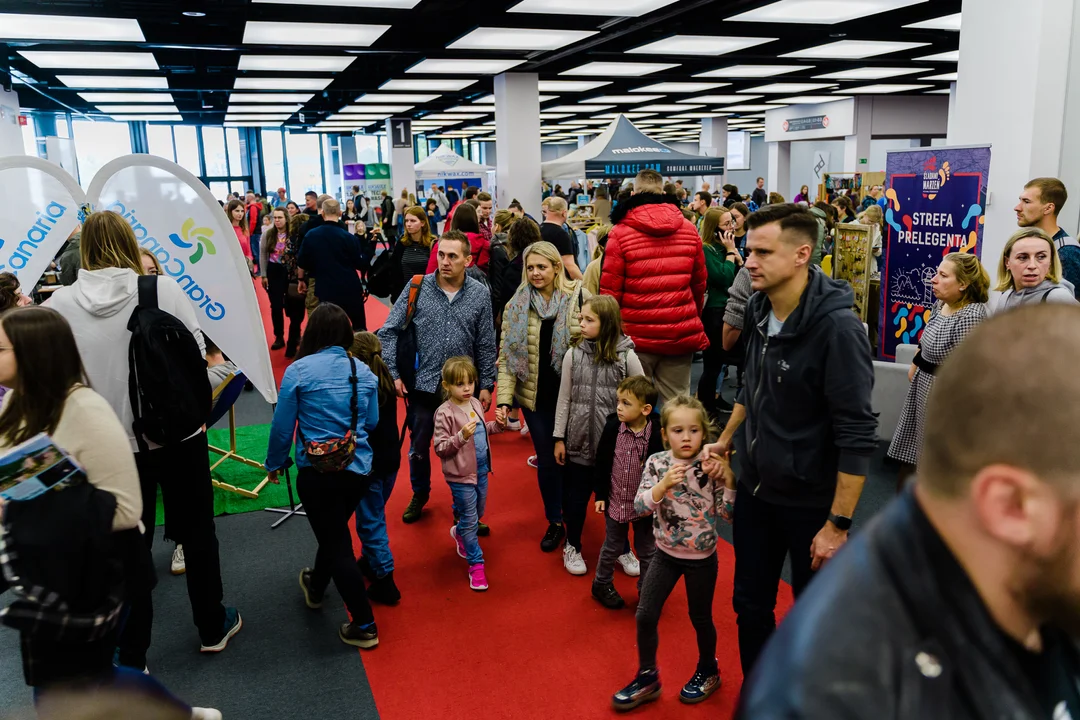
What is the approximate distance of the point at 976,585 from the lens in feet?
2.23

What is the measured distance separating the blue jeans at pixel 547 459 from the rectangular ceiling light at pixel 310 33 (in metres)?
5.87

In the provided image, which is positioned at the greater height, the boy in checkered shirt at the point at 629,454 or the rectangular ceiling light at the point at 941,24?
the rectangular ceiling light at the point at 941,24

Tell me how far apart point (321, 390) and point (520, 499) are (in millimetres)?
2011

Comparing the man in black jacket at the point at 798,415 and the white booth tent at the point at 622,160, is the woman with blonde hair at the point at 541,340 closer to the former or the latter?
the man in black jacket at the point at 798,415

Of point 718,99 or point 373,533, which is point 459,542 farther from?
point 718,99

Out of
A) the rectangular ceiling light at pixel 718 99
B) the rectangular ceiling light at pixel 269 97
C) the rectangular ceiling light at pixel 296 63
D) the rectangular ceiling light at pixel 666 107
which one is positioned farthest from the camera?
the rectangular ceiling light at pixel 666 107

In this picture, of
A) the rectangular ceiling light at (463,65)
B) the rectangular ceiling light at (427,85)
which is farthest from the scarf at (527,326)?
the rectangular ceiling light at (427,85)

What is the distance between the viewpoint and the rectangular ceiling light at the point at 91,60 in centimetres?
960

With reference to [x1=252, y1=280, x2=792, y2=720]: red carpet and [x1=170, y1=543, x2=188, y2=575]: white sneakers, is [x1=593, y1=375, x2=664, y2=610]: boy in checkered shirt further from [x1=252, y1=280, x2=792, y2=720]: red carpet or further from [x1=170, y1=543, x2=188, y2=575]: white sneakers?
[x1=170, y1=543, x2=188, y2=575]: white sneakers

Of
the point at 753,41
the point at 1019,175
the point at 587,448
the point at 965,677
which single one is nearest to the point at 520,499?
the point at 587,448

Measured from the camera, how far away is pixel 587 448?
11.7ft

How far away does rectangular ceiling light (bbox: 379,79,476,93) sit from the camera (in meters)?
13.1

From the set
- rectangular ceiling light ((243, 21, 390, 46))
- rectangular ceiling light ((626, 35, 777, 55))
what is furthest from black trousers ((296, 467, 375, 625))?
rectangular ceiling light ((626, 35, 777, 55))

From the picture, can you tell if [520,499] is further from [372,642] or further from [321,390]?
[321,390]
